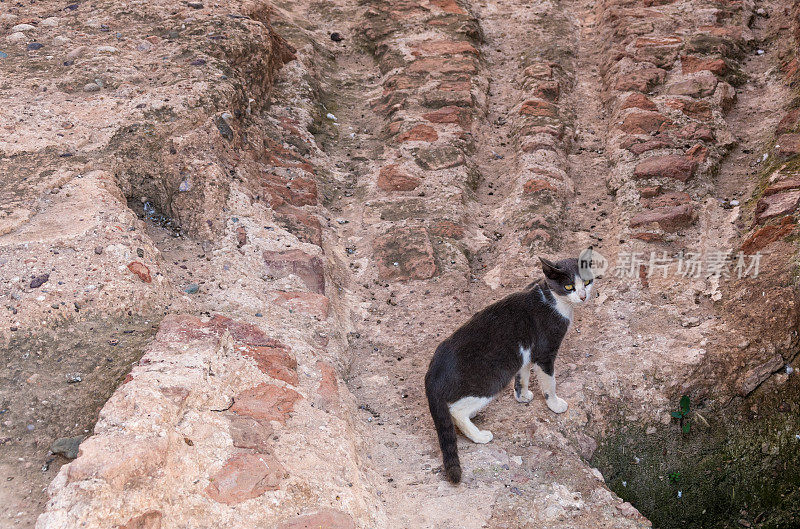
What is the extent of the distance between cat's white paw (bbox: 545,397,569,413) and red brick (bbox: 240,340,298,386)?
139cm

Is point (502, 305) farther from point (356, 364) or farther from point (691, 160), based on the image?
point (691, 160)

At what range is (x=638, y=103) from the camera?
5.29 meters

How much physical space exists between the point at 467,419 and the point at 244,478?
125cm

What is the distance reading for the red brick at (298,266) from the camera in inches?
153

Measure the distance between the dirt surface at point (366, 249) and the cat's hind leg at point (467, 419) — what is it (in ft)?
0.20

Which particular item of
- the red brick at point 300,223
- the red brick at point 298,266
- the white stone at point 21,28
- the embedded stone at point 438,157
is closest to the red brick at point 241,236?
the red brick at point 298,266

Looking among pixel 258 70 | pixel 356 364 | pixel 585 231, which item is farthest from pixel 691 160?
pixel 258 70

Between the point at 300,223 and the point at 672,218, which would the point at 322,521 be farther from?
the point at 672,218

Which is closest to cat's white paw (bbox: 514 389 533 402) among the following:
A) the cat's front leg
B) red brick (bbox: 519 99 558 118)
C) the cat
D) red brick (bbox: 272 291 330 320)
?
the cat

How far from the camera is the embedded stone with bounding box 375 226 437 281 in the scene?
441 cm

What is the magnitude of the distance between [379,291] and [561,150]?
2.04 metres

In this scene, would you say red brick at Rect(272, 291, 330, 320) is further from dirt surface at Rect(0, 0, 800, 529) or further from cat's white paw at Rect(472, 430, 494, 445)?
cat's white paw at Rect(472, 430, 494, 445)

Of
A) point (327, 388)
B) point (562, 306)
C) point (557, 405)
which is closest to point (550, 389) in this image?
point (557, 405)

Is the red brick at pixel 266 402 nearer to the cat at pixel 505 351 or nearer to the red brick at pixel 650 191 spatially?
the cat at pixel 505 351
